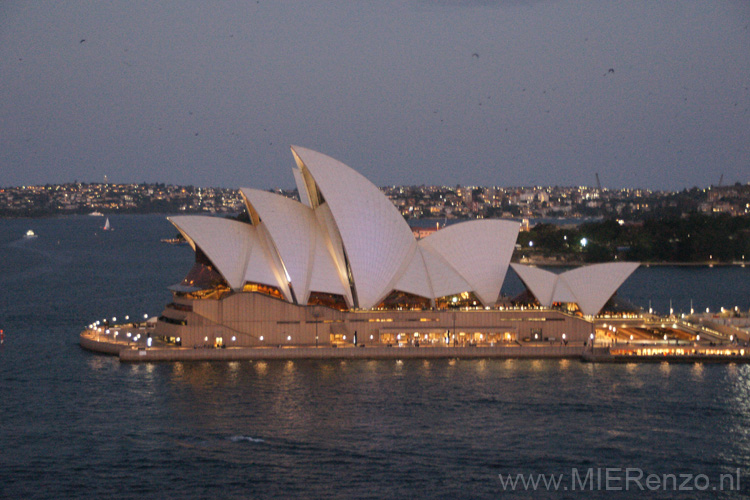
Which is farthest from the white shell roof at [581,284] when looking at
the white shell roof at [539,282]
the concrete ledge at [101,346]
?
the concrete ledge at [101,346]

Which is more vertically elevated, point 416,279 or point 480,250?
point 480,250

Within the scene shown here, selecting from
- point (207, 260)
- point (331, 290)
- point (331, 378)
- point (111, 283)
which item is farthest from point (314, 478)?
point (111, 283)

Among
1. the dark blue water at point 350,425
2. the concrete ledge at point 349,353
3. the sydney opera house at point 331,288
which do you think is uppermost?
the sydney opera house at point 331,288

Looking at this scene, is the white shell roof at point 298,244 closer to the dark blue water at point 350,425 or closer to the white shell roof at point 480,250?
the dark blue water at point 350,425

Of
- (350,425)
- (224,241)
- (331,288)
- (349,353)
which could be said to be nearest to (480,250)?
(331,288)

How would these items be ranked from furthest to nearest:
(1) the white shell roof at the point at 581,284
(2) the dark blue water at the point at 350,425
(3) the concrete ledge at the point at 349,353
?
(1) the white shell roof at the point at 581,284
(3) the concrete ledge at the point at 349,353
(2) the dark blue water at the point at 350,425

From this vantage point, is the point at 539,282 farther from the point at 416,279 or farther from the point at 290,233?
the point at 290,233

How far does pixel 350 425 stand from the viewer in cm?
2986

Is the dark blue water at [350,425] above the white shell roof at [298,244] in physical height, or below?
below

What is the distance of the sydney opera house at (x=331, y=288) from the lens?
1631 inches

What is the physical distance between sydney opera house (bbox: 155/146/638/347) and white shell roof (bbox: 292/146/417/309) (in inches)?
2.2

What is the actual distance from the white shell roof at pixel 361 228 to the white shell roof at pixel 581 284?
23.3 ft

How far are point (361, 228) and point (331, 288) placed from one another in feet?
11.0

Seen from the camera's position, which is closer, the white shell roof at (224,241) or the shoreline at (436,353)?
the shoreline at (436,353)
